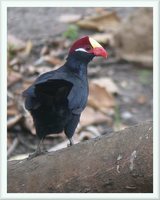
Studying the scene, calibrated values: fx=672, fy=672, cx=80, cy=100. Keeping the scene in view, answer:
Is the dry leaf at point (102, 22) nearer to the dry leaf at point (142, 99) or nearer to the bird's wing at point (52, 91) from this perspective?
the dry leaf at point (142, 99)

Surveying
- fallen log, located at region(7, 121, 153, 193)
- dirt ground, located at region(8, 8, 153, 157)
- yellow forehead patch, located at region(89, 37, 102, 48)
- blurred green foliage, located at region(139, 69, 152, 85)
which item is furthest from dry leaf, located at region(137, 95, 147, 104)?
fallen log, located at region(7, 121, 153, 193)

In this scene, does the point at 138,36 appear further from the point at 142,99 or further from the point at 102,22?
the point at 142,99

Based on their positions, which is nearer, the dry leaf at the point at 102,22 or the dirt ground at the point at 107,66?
the dirt ground at the point at 107,66

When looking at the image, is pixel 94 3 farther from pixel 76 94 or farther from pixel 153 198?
pixel 153 198

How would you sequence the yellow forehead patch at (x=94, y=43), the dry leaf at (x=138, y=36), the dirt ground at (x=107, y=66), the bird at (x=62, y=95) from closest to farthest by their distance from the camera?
the bird at (x=62, y=95)
the yellow forehead patch at (x=94, y=43)
the dirt ground at (x=107, y=66)
the dry leaf at (x=138, y=36)

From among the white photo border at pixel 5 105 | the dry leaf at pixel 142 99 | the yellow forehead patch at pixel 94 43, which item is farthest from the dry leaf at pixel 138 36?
the yellow forehead patch at pixel 94 43

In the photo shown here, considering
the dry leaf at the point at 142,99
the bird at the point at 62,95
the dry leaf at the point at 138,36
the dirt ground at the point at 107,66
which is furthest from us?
the dry leaf at the point at 138,36
